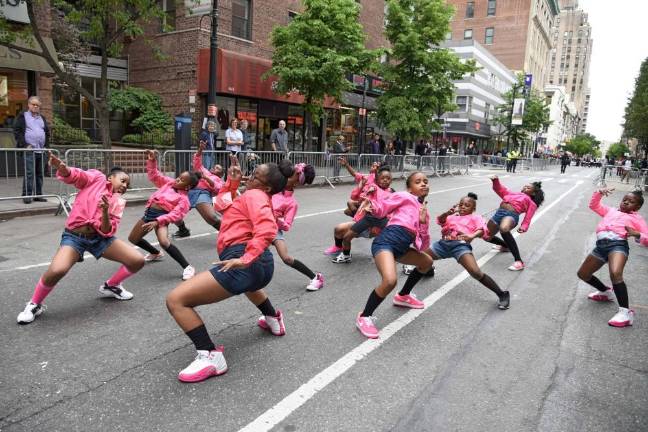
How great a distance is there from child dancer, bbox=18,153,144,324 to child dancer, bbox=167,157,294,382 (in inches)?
52.5

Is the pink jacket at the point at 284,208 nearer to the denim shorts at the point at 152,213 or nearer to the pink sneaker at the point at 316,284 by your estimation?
the pink sneaker at the point at 316,284

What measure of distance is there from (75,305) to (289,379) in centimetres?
260

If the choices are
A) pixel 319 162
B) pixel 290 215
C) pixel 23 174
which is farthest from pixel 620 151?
pixel 290 215

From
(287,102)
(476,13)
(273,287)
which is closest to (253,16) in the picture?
(287,102)

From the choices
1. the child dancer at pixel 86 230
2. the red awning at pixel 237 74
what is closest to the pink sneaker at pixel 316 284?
the child dancer at pixel 86 230

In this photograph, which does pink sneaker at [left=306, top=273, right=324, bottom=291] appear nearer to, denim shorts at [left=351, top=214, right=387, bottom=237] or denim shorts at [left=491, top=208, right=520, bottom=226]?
denim shorts at [left=351, top=214, right=387, bottom=237]

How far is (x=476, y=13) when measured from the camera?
76.3m

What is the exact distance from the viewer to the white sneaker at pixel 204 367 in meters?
3.40

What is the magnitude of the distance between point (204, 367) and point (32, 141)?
29.7 feet

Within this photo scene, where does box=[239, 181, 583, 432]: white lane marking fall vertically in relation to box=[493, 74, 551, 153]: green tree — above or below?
below

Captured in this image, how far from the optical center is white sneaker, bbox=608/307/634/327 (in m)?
4.94

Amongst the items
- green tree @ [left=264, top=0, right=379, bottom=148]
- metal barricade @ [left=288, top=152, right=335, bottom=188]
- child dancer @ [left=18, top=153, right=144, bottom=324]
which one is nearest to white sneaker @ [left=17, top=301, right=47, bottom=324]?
child dancer @ [left=18, top=153, right=144, bottom=324]

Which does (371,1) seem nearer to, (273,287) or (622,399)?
(273,287)

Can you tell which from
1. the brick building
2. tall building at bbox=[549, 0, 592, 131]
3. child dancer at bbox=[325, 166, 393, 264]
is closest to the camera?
child dancer at bbox=[325, 166, 393, 264]
